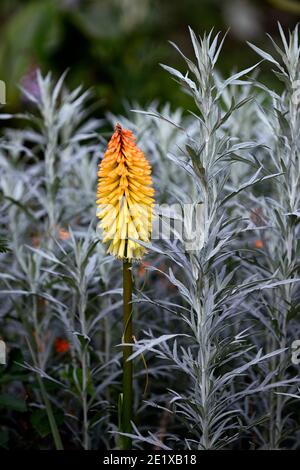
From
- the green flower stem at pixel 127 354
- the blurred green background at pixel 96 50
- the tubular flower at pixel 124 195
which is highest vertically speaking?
the blurred green background at pixel 96 50

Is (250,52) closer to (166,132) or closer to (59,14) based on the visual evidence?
(59,14)

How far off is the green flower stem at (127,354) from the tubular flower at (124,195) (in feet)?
0.15

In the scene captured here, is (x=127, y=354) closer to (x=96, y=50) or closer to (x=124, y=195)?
(x=124, y=195)

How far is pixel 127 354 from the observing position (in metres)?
1.47

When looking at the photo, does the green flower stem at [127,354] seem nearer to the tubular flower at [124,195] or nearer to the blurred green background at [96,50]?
the tubular flower at [124,195]

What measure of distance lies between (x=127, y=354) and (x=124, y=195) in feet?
1.08

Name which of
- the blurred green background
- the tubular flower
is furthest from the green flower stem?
the blurred green background

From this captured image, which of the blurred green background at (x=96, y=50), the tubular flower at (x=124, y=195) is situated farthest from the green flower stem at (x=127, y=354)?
the blurred green background at (x=96, y=50)

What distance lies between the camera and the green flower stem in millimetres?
1449

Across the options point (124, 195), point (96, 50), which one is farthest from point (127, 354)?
point (96, 50)

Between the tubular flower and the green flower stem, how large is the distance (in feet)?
0.15

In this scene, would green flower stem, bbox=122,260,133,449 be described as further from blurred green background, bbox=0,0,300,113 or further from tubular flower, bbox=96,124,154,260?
blurred green background, bbox=0,0,300,113

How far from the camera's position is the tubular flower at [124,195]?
143cm

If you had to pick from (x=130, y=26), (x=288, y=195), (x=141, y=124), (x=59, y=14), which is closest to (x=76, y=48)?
(x=59, y=14)
